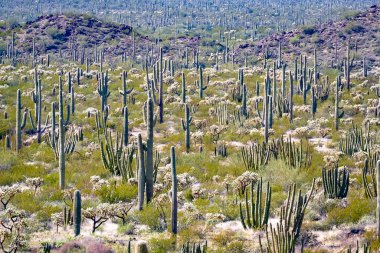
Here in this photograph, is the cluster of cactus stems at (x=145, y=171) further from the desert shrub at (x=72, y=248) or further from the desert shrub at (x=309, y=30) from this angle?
the desert shrub at (x=309, y=30)

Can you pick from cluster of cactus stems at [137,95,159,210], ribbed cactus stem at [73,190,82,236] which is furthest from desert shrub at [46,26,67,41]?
ribbed cactus stem at [73,190,82,236]

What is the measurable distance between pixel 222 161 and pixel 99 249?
801 centimetres

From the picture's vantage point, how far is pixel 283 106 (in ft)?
80.9

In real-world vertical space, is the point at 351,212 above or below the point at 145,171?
below

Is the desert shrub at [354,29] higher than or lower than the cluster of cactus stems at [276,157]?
higher

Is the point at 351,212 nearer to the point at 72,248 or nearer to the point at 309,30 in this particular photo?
the point at 72,248

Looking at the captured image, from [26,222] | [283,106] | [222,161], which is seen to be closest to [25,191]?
[26,222]

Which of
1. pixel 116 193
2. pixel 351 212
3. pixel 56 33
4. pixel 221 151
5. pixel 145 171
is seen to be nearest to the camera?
pixel 351 212

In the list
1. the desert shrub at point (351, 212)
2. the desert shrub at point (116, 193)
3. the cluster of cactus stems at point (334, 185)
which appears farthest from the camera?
the desert shrub at point (116, 193)

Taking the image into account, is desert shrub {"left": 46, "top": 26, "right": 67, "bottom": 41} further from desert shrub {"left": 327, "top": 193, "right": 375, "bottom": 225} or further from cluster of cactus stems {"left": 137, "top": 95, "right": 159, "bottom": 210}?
desert shrub {"left": 327, "top": 193, "right": 375, "bottom": 225}

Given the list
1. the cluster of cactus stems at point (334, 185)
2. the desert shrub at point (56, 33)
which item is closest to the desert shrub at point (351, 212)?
the cluster of cactus stems at point (334, 185)

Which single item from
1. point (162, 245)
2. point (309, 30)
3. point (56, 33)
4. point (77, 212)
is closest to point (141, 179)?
point (77, 212)

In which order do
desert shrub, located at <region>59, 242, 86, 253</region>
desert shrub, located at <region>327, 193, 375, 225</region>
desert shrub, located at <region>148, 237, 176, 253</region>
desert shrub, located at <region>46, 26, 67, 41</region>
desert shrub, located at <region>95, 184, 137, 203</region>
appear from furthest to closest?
desert shrub, located at <region>46, 26, 67, 41</region>
desert shrub, located at <region>95, 184, 137, 203</region>
desert shrub, located at <region>327, 193, 375, 225</region>
desert shrub, located at <region>148, 237, 176, 253</region>
desert shrub, located at <region>59, 242, 86, 253</region>

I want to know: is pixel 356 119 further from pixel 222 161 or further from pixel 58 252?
pixel 58 252
